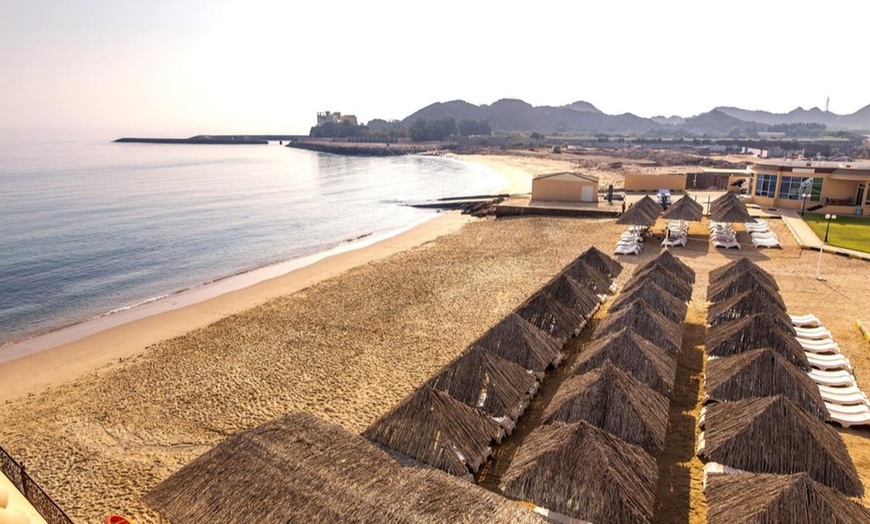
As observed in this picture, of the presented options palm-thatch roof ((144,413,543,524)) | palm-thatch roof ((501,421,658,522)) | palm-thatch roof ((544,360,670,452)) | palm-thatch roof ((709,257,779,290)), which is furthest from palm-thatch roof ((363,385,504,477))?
palm-thatch roof ((709,257,779,290))

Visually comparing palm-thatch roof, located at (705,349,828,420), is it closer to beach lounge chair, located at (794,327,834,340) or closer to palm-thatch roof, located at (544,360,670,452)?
palm-thatch roof, located at (544,360,670,452)

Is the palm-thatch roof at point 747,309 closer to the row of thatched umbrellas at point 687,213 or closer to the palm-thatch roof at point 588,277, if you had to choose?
the palm-thatch roof at point 588,277

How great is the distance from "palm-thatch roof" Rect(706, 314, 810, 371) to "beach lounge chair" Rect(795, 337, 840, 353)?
3.67 ft

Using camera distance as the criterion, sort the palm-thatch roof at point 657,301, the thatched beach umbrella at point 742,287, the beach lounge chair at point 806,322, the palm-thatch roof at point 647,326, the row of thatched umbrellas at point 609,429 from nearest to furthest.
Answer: the row of thatched umbrellas at point 609,429, the palm-thatch roof at point 647,326, the palm-thatch roof at point 657,301, the beach lounge chair at point 806,322, the thatched beach umbrella at point 742,287

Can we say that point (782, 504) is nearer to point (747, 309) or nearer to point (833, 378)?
point (833, 378)

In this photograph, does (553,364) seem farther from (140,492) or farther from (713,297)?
(140,492)

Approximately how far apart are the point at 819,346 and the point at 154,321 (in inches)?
798

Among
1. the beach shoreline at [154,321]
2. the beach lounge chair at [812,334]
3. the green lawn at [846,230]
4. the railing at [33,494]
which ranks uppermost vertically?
the railing at [33,494]

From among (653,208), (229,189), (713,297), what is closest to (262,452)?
(713,297)

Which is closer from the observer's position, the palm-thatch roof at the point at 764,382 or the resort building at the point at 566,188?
the palm-thatch roof at the point at 764,382

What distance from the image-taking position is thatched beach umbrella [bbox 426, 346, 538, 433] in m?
9.81

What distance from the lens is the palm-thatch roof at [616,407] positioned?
863cm

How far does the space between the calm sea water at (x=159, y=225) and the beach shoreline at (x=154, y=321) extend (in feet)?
4.57

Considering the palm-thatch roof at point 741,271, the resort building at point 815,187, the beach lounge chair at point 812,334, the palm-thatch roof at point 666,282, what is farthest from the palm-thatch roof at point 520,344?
the resort building at point 815,187
